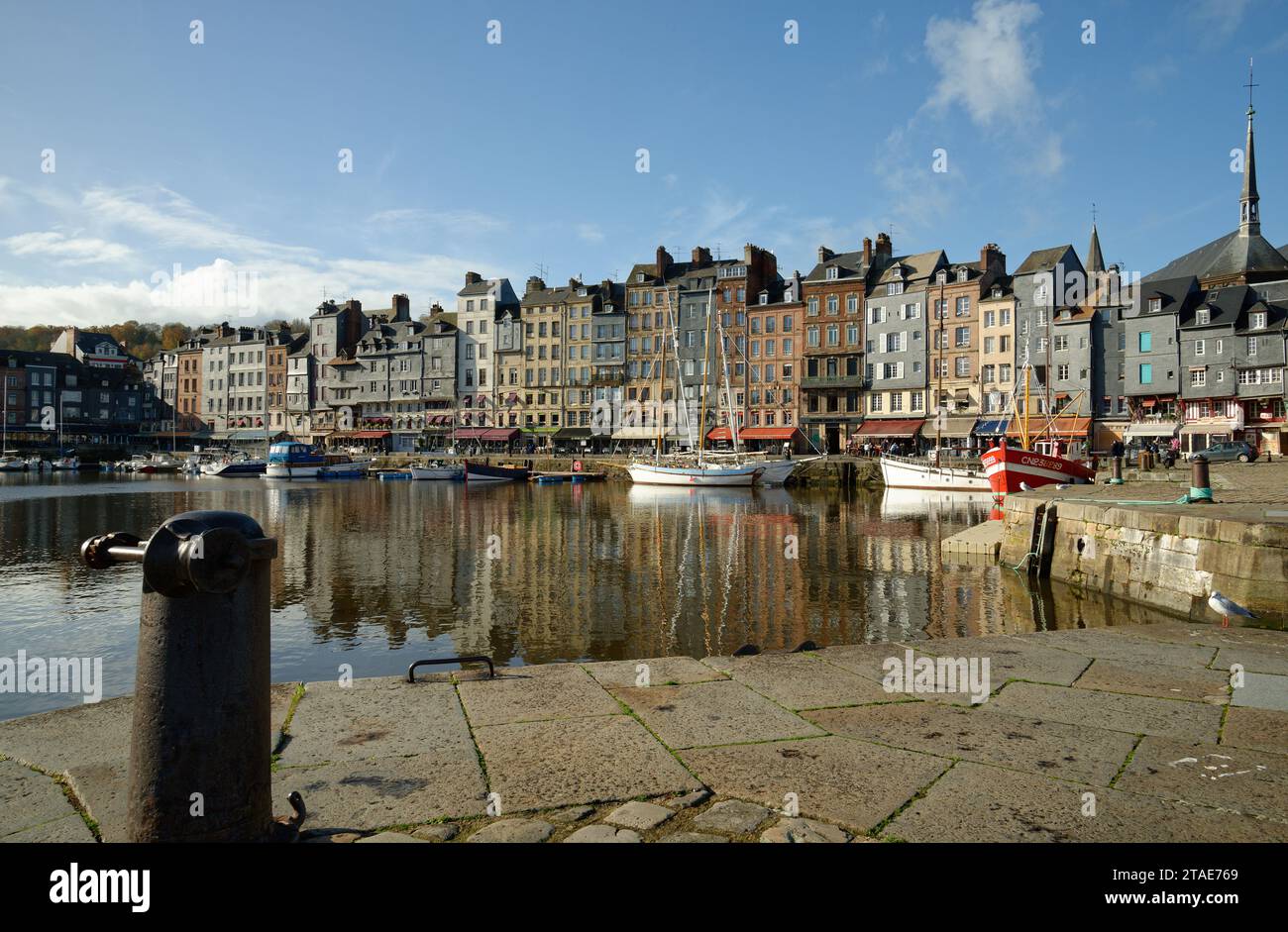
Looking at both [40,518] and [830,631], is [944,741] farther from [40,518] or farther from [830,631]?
[40,518]

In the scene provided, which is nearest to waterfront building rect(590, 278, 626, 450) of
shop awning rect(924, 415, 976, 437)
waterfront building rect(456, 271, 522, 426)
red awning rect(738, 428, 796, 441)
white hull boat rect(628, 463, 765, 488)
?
waterfront building rect(456, 271, 522, 426)

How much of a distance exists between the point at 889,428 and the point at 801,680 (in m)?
65.1

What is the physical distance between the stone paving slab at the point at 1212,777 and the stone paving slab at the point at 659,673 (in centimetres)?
272

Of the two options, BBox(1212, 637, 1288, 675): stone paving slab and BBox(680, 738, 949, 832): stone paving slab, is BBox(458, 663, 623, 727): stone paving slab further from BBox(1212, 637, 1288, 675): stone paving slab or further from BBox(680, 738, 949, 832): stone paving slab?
BBox(1212, 637, 1288, 675): stone paving slab

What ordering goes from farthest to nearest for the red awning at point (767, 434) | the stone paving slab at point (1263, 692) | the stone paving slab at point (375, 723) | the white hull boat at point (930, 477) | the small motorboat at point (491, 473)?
the red awning at point (767, 434) < the small motorboat at point (491, 473) < the white hull boat at point (930, 477) < the stone paving slab at point (1263, 692) < the stone paving slab at point (375, 723)

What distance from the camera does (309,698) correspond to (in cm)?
540

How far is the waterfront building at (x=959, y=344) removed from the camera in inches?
2547

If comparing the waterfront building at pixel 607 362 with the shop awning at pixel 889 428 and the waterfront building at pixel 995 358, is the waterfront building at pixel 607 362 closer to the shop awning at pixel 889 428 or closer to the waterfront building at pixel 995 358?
the shop awning at pixel 889 428

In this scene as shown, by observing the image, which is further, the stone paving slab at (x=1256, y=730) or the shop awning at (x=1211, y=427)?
the shop awning at (x=1211, y=427)

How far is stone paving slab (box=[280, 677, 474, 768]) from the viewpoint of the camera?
4328 millimetres

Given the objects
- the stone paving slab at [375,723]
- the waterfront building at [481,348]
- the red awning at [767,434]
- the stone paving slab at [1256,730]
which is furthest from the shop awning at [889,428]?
the stone paving slab at [375,723]

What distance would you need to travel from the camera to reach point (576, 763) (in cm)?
416

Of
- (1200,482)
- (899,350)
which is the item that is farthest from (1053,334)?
(1200,482)
